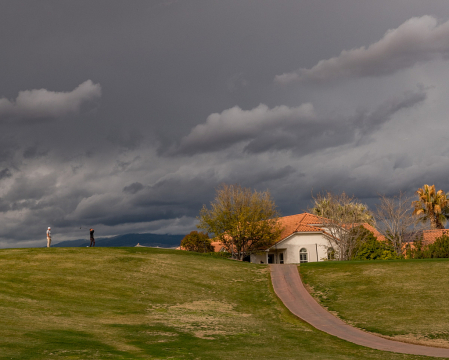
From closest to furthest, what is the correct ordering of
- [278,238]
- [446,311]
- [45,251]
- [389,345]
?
[389,345], [446,311], [45,251], [278,238]

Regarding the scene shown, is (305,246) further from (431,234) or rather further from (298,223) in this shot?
(431,234)

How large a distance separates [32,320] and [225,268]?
22.4 meters

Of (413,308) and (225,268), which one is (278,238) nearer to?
(225,268)

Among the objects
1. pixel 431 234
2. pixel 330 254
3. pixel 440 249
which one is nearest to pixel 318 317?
pixel 440 249

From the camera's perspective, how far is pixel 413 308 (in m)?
26.1

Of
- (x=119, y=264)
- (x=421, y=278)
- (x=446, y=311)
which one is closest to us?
(x=446, y=311)

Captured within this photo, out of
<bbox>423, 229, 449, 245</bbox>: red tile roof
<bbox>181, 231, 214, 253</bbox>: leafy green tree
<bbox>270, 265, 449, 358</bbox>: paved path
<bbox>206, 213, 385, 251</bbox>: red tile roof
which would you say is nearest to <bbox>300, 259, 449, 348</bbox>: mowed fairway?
<bbox>270, 265, 449, 358</bbox>: paved path

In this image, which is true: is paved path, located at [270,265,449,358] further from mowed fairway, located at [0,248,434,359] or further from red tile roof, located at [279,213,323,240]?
red tile roof, located at [279,213,323,240]

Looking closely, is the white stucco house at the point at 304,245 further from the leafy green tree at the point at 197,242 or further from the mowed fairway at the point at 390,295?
the leafy green tree at the point at 197,242

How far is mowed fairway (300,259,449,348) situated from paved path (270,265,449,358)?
773mm

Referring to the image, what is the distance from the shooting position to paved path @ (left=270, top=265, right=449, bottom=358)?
61.7 ft

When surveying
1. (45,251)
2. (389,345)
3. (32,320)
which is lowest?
(389,345)

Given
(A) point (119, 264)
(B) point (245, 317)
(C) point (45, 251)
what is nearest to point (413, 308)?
A: (B) point (245, 317)

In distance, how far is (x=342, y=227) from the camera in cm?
6216
